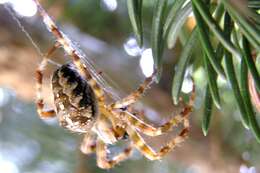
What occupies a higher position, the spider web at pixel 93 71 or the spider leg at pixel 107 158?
the spider web at pixel 93 71

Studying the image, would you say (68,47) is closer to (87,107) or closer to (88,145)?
(87,107)

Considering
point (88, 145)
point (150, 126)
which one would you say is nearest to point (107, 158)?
point (88, 145)

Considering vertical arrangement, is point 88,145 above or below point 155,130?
above

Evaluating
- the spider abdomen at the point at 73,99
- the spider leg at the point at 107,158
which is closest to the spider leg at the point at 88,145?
the spider leg at the point at 107,158

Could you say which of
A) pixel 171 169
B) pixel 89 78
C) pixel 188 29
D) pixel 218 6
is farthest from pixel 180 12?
pixel 171 169

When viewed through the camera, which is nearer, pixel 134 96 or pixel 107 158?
pixel 134 96

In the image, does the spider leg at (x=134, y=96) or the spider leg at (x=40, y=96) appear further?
the spider leg at (x=40, y=96)

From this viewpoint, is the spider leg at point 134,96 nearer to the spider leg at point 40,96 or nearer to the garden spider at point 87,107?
the garden spider at point 87,107
